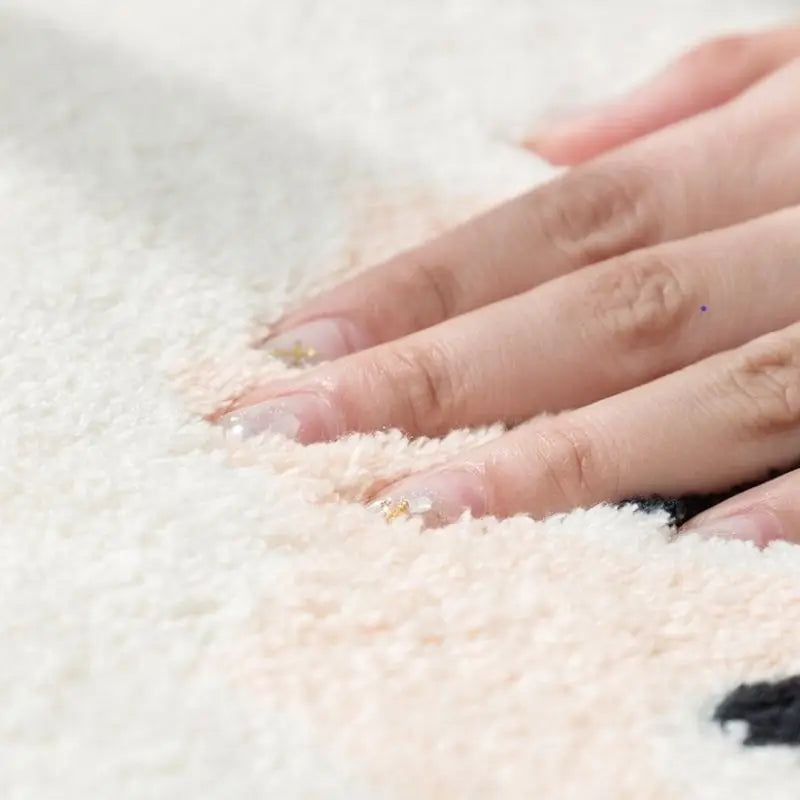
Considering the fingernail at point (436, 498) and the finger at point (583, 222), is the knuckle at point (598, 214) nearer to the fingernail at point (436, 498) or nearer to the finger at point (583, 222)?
the finger at point (583, 222)

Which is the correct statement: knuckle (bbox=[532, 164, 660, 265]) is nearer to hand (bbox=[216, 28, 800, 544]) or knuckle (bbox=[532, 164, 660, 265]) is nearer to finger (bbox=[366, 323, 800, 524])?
hand (bbox=[216, 28, 800, 544])

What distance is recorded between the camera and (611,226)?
0.62 m

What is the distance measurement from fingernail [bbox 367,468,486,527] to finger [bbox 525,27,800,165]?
32 cm

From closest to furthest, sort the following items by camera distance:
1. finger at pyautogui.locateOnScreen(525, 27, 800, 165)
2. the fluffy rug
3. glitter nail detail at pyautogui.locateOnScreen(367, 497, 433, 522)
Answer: the fluffy rug < glitter nail detail at pyautogui.locateOnScreen(367, 497, 433, 522) < finger at pyautogui.locateOnScreen(525, 27, 800, 165)

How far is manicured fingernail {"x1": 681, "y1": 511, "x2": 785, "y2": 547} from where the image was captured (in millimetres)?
444

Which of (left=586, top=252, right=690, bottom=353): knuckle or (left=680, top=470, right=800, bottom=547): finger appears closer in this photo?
(left=680, top=470, right=800, bottom=547): finger

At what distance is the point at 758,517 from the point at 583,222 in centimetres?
22

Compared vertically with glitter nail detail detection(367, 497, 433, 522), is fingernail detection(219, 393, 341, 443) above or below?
above

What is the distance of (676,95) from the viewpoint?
0.73 metres

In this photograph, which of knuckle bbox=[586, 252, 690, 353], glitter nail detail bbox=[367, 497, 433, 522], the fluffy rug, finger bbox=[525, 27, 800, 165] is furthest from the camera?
finger bbox=[525, 27, 800, 165]

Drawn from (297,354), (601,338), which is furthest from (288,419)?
(601,338)

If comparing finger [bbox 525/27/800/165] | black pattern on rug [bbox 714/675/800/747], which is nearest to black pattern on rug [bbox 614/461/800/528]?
black pattern on rug [bbox 714/675/800/747]

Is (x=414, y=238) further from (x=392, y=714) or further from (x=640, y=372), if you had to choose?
(x=392, y=714)

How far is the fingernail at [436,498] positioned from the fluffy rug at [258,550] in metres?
0.02
